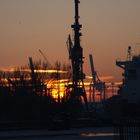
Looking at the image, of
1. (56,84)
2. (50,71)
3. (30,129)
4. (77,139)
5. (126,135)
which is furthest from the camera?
(50,71)

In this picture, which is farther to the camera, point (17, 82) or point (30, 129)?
point (17, 82)

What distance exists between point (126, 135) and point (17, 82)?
69827 mm

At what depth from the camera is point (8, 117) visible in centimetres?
8812

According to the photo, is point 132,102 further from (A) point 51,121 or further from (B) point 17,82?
(A) point 51,121

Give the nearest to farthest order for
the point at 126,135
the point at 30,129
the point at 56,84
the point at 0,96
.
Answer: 1. the point at 126,135
2. the point at 30,129
3. the point at 0,96
4. the point at 56,84

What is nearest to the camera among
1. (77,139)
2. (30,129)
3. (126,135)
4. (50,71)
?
(126,135)

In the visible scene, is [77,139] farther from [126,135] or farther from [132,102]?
[132,102]

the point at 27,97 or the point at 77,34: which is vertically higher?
the point at 77,34

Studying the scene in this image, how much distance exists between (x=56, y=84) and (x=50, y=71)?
7212 millimetres

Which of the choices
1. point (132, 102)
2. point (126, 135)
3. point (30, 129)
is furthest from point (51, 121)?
point (132, 102)

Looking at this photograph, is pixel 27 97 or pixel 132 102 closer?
pixel 27 97

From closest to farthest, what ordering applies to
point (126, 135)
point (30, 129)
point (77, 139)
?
point (126, 135) → point (77, 139) → point (30, 129)

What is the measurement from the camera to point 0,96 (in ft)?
308

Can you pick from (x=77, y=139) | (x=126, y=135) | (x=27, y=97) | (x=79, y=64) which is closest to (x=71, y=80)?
(x=79, y=64)
